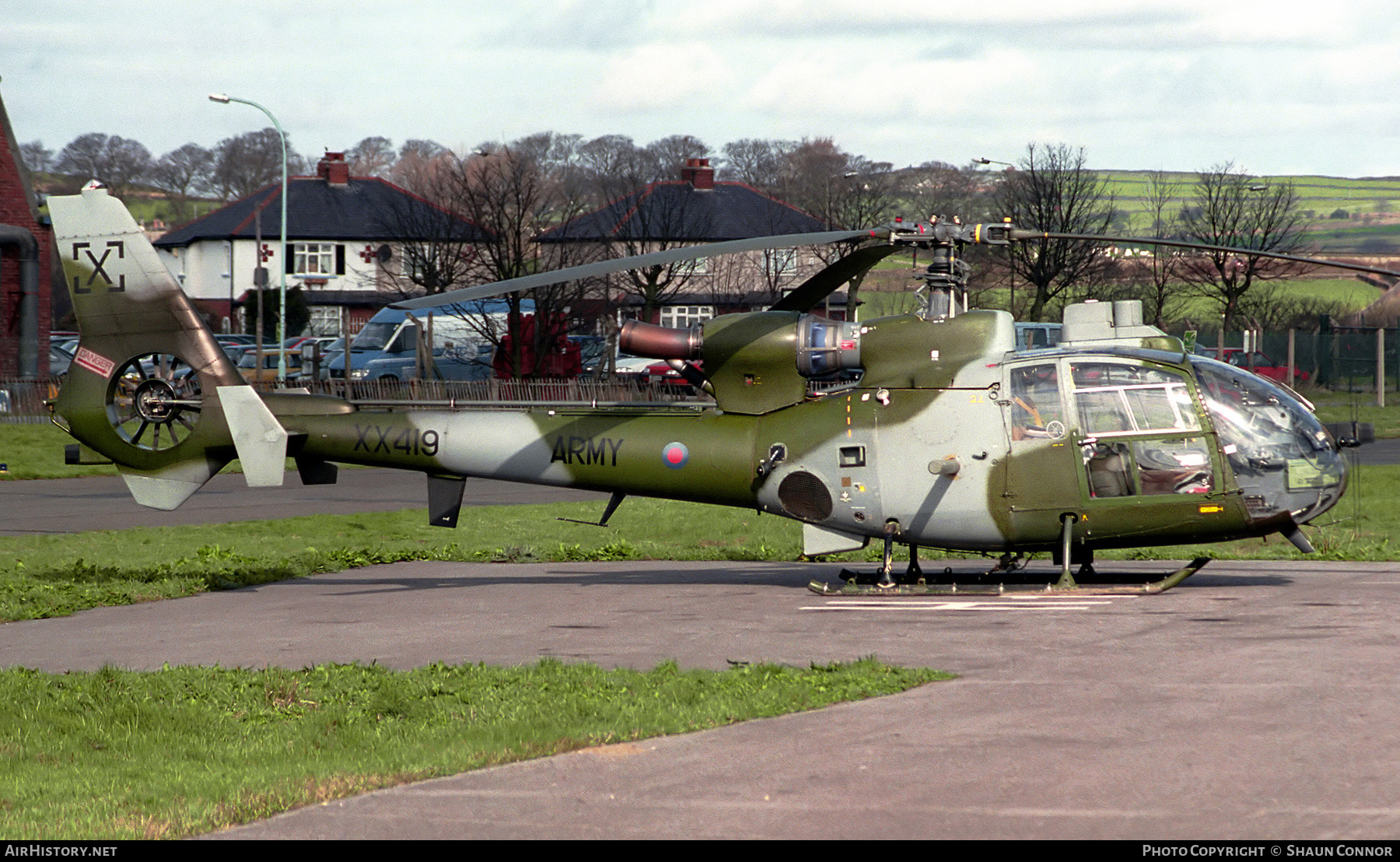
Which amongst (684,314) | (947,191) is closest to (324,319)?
(684,314)

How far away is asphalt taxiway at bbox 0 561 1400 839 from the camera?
6414 millimetres

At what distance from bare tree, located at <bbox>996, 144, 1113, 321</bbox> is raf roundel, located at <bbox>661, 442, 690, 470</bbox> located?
3429 cm

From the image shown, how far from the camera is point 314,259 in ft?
312

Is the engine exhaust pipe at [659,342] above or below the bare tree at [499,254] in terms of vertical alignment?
below

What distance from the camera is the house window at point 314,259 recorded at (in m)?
94.4

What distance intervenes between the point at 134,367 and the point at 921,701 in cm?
1074

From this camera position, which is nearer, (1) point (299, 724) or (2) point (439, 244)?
(1) point (299, 724)

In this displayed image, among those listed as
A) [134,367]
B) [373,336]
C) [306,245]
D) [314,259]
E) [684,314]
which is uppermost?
[306,245]

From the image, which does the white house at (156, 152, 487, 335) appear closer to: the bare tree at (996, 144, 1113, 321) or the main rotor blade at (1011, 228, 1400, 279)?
the bare tree at (996, 144, 1113, 321)

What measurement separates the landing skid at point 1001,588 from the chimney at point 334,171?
8947cm

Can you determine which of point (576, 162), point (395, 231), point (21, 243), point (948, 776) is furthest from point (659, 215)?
point (948, 776)

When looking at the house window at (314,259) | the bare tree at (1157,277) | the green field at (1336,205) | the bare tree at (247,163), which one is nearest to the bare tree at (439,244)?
the bare tree at (1157,277)

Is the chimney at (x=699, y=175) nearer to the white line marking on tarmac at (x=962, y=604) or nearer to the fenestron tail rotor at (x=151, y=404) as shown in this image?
the fenestron tail rotor at (x=151, y=404)

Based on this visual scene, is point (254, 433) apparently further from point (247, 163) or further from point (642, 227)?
point (247, 163)
